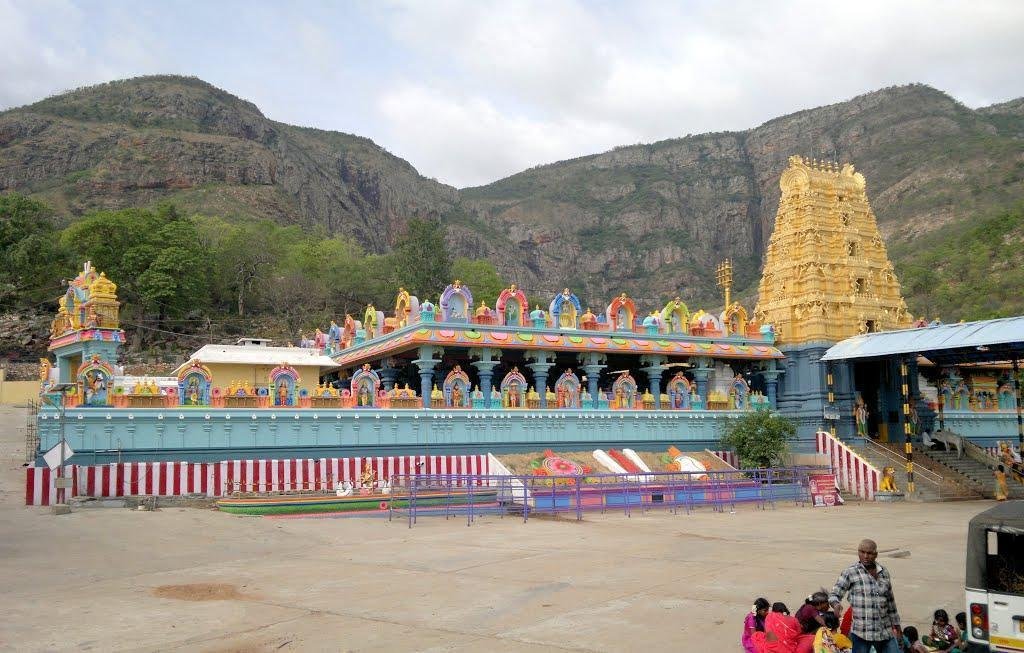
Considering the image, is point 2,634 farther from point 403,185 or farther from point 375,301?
point 403,185

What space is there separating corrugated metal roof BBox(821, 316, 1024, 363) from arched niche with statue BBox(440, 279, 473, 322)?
13.8 meters

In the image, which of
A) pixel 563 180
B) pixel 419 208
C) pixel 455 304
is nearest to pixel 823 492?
pixel 455 304

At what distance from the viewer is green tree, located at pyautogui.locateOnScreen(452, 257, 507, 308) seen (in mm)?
79713

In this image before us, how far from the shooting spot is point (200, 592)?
12.5 m

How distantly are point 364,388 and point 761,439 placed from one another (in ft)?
48.1

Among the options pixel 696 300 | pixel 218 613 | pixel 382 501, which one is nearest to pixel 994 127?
pixel 696 300

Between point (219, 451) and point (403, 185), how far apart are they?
139 m

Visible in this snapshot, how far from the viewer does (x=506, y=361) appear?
34125mm

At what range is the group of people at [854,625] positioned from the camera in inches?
311

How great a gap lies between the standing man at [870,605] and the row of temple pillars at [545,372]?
21315 millimetres

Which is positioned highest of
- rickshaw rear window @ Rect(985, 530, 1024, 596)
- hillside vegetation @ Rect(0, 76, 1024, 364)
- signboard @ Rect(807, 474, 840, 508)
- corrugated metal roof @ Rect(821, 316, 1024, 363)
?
hillside vegetation @ Rect(0, 76, 1024, 364)

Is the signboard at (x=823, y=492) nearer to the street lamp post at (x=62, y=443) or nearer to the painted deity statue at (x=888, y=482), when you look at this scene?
the painted deity statue at (x=888, y=482)

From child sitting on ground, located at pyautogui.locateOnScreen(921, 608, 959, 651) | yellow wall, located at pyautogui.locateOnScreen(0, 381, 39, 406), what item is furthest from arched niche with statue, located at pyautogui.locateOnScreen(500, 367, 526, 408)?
Answer: yellow wall, located at pyautogui.locateOnScreen(0, 381, 39, 406)

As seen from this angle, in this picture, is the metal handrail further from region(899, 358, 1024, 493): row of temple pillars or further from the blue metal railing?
the blue metal railing
